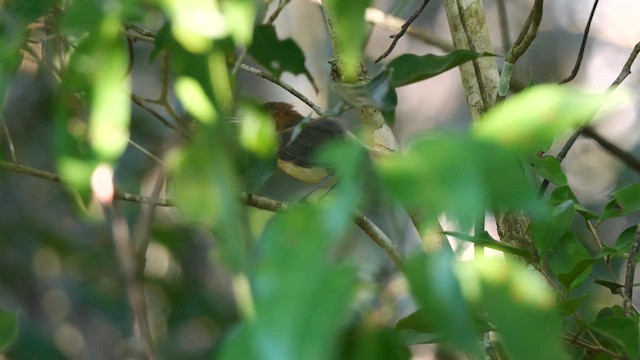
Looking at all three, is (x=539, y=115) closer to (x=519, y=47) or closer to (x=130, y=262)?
(x=130, y=262)

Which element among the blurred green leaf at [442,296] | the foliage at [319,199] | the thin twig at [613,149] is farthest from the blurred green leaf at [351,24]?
the thin twig at [613,149]

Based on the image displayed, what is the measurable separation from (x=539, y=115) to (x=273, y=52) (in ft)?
2.49

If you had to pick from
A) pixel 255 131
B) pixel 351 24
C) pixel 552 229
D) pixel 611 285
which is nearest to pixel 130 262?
pixel 255 131

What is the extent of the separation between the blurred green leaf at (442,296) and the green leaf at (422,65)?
0.89 feet

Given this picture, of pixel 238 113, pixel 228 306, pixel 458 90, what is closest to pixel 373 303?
pixel 238 113

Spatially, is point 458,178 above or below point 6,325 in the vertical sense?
above

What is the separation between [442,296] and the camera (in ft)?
1.29

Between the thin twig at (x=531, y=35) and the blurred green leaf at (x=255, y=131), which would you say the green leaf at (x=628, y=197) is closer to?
the thin twig at (x=531, y=35)

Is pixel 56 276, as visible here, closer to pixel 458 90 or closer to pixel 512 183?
pixel 458 90

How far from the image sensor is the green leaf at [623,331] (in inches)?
31.3

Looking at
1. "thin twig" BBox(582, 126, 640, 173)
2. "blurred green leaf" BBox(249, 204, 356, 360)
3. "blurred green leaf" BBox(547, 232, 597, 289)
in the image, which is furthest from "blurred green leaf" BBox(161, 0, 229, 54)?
"thin twig" BBox(582, 126, 640, 173)

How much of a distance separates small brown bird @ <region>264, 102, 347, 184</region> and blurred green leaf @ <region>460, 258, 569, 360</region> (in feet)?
0.56

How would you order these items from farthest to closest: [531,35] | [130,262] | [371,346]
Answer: [531,35], [130,262], [371,346]

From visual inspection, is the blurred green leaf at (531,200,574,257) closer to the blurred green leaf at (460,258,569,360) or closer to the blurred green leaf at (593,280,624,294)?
the blurred green leaf at (593,280,624,294)
